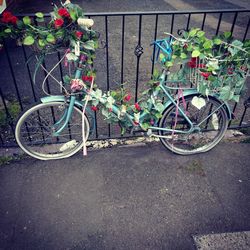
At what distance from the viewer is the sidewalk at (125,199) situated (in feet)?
9.36

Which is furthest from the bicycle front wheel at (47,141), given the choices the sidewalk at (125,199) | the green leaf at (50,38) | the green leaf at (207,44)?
the green leaf at (207,44)

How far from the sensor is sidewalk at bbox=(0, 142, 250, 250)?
285 centimetres

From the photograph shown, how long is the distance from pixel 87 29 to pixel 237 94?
188 cm

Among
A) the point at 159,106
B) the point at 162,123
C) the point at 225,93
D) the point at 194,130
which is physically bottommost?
the point at 194,130

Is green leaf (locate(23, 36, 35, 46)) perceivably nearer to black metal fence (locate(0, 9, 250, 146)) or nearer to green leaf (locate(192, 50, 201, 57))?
black metal fence (locate(0, 9, 250, 146))

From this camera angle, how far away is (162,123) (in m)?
3.48

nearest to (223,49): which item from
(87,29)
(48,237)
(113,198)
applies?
(87,29)

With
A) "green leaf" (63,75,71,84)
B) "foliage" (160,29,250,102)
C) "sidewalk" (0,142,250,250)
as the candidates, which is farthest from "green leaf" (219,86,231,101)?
"green leaf" (63,75,71,84)

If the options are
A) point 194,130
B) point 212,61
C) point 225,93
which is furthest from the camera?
point 194,130

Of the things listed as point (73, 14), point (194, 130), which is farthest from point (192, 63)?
point (73, 14)

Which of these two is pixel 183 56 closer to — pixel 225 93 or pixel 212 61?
pixel 212 61

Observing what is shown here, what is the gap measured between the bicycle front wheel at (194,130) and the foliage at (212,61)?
8.7 inches

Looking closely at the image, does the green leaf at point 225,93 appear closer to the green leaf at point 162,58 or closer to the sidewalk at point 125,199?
the green leaf at point 162,58

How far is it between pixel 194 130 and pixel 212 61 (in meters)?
1.06
